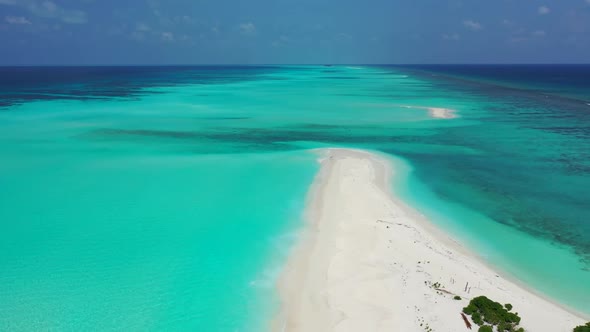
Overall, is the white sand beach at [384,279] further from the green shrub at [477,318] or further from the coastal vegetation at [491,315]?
the coastal vegetation at [491,315]

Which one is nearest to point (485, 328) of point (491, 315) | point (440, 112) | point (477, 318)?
point (477, 318)

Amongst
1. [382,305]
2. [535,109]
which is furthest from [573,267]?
[535,109]

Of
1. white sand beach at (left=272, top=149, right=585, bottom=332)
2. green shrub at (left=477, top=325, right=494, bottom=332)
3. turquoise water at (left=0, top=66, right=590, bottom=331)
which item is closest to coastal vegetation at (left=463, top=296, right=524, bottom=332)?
green shrub at (left=477, top=325, right=494, bottom=332)

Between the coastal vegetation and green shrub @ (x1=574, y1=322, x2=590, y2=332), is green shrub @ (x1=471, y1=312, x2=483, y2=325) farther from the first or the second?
green shrub @ (x1=574, y1=322, x2=590, y2=332)

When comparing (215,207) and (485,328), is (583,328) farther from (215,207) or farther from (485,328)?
(215,207)

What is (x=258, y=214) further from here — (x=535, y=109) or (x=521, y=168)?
(x=535, y=109)

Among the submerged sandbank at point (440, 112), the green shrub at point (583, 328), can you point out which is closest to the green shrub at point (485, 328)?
the green shrub at point (583, 328)
